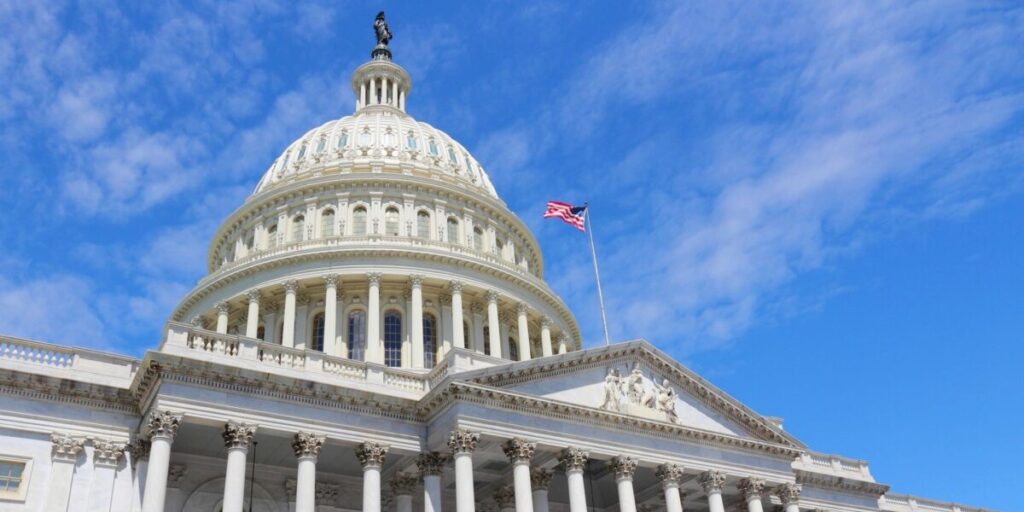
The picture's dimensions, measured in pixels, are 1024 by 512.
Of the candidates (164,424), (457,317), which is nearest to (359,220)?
(457,317)

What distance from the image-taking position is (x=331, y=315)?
2037 inches

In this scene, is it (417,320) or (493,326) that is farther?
(493,326)

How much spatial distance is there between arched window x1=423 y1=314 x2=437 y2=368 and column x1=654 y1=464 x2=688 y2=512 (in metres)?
18.8

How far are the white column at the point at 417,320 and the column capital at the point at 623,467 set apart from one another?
17.9 metres

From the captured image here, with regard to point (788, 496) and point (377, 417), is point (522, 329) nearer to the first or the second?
point (788, 496)

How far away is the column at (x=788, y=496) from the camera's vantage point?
40281 mm

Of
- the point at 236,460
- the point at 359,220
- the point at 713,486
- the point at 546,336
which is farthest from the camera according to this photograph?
the point at 546,336

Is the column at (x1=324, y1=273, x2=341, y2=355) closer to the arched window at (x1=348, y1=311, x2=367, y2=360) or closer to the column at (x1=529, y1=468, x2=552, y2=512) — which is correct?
the arched window at (x1=348, y1=311, x2=367, y2=360)

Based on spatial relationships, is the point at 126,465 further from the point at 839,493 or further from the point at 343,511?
the point at 839,493

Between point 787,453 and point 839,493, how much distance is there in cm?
778

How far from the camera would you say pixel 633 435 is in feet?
120

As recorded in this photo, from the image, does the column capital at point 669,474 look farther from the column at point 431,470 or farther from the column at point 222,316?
the column at point 222,316

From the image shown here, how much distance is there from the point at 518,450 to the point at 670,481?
23.6 ft

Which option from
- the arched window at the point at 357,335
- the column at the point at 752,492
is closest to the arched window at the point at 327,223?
the arched window at the point at 357,335
